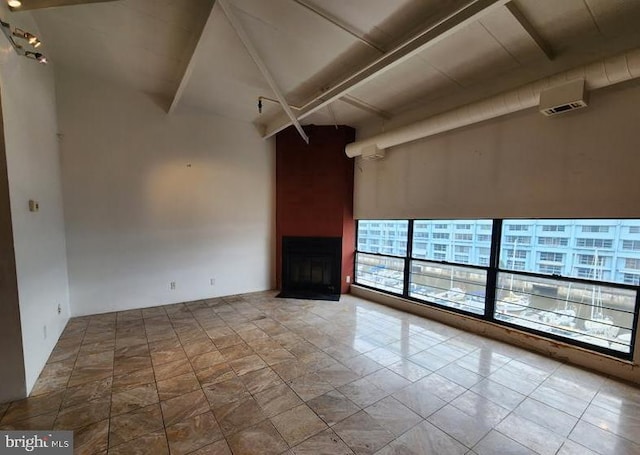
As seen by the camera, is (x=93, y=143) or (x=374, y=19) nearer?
(x=374, y=19)

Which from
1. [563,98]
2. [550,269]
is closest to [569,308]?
[550,269]

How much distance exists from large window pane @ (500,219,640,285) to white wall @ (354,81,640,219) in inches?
7.6

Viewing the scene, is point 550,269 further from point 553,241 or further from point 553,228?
point 553,228

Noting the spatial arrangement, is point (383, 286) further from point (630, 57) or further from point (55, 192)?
point (55, 192)

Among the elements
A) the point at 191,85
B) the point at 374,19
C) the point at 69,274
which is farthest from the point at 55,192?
the point at 374,19

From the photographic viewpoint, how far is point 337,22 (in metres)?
2.55

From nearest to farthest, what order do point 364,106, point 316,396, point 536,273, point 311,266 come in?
point 316,396 < point 536,273 < point 364,106 < point 311,266

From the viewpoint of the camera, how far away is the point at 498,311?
3.63 metres

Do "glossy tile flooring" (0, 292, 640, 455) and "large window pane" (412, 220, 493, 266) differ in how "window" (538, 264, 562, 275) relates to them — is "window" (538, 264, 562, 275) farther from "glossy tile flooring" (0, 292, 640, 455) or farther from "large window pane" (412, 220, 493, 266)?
"glossy tile flooring" (0, 292, 640, 455)

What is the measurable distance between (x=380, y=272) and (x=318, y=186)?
2089 mm

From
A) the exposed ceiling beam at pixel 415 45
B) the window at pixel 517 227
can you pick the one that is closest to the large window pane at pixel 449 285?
the window at pixel 517 227

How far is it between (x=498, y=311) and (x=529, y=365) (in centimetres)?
83

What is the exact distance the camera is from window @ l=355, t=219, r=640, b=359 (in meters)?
2.76

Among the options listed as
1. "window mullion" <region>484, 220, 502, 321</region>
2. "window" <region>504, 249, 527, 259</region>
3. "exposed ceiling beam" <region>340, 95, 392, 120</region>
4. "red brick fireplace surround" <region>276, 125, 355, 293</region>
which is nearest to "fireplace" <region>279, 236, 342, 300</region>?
"red brick fireplace surround" <region>276, 125, 355, 293</region>
